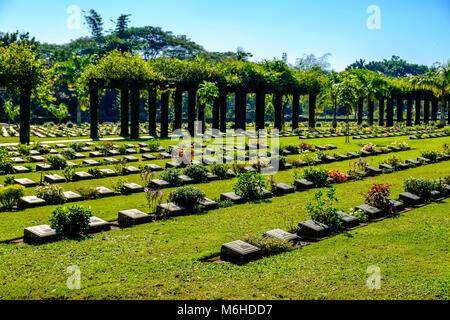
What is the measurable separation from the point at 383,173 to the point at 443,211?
7.27 meters

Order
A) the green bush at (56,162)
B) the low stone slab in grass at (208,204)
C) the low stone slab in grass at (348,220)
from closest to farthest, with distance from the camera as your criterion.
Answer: the low stone slab in grass at (348,220) < the low stone slab in grass at (208,204) < the green bush at (56,162)

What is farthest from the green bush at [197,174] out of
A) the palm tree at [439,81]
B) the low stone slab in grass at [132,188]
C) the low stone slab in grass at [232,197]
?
the palm tree at [439,81]

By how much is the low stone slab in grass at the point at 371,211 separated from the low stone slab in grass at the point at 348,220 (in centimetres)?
92

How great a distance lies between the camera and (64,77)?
43625 millimetres

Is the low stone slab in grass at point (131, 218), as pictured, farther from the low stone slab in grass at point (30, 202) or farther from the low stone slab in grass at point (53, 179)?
the low stone slab in grass at point (53, 179)

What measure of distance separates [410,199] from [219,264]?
8249 millimetres

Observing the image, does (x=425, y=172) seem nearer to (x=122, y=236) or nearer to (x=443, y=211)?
(x=443, y=211)

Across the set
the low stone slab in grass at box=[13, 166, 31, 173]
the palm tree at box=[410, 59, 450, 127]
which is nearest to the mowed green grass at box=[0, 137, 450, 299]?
the low stone slab in grass at box=[13, 166, 31, 173]

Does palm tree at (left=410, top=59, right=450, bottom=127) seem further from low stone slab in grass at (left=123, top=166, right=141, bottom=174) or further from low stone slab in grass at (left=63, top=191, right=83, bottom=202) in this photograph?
low stone slab in grass at (left=63, top=191, right=83, bottom=202)

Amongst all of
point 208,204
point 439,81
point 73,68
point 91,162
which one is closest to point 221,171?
point 208,204

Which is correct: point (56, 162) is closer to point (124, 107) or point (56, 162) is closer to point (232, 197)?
point (232, 197)

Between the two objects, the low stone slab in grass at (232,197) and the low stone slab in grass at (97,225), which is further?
the low stone slab in grass at (232,197)

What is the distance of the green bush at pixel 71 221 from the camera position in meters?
9.47

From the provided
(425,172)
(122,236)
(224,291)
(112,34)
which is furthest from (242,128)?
(112,34)
